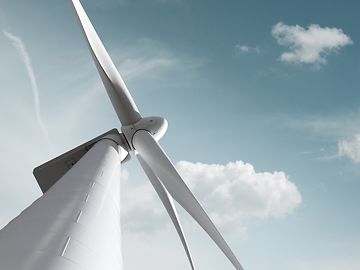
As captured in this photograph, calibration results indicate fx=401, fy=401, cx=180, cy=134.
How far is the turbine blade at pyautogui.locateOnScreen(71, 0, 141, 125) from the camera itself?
18080 mm

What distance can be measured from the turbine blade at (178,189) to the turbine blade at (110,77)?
2193 mm

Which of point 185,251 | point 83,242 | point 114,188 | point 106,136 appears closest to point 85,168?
point 114,188

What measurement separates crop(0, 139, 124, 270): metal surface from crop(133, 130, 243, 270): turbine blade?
6492 mm

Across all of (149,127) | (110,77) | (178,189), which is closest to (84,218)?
(178,189)

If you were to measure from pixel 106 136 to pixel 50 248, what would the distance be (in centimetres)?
1469

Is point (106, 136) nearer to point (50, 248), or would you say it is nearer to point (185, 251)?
point (185, 251)

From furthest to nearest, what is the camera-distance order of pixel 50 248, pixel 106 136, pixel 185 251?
pixel 185 251 < pixel 106 136 < pixel 50 248

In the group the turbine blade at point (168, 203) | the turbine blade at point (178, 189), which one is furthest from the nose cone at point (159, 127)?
the turbine blade at point (168, 203)

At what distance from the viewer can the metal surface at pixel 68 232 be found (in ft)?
15.6

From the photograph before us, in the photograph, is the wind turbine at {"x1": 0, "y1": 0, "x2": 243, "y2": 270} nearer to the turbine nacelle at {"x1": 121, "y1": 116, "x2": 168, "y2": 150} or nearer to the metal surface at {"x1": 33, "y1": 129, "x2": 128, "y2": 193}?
the turbine nacelle at {"x1": 121, "y1": 116, "x2": 168, "y2": 150}

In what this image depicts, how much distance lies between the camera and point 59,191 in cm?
784

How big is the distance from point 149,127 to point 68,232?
49.5ft

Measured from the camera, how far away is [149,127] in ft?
67.9

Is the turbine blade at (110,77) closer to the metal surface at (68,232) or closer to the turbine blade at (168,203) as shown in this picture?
the turbine blade at (168,203)
